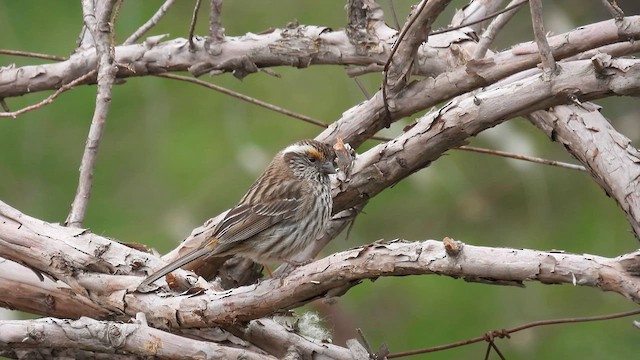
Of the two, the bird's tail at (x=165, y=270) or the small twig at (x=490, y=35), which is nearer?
the bird's tail at (x=165, y=270)

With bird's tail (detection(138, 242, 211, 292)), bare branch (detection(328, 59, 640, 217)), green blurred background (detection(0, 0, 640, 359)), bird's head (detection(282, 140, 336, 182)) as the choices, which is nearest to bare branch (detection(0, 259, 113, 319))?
bird's tail (detection(138, 242, 211, 292))

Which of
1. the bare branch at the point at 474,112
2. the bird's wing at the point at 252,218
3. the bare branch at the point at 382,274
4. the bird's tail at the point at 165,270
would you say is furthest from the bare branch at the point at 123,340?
the bare branch at the point at 474,112

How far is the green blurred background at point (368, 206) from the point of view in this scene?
8125mm

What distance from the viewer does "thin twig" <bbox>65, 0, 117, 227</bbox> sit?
5.24 m

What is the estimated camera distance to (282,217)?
17.0 ft

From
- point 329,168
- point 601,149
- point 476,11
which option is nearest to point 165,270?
point 329,168

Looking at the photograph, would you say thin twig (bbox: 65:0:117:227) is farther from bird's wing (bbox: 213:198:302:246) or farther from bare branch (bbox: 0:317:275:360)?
bare branch (bbox: 0:317:275:360)

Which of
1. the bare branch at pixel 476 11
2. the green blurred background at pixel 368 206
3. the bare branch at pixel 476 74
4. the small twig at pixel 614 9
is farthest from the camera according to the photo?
the green blurred background at pixel 368 206

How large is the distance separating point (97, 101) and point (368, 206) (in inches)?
149

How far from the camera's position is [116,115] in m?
9.66

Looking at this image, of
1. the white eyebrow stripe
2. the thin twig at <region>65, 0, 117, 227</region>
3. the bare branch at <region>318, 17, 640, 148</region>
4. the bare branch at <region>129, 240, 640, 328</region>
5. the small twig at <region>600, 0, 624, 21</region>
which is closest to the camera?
the bare branch at <region>129, 240, 640, 328</region>

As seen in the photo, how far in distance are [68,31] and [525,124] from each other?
3857mm

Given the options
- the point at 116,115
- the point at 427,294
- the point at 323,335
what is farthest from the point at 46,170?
the point at 323,335

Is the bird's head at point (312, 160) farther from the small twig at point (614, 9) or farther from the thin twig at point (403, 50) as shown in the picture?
the small twig at point (614, 9)
